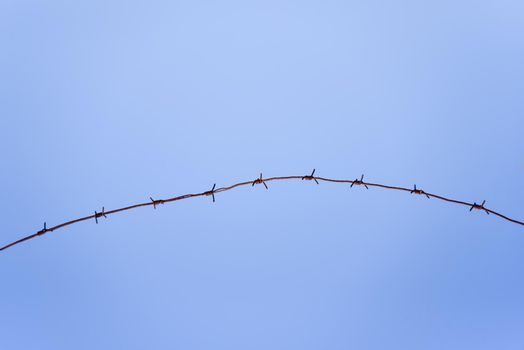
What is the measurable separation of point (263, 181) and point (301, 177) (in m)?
0.35

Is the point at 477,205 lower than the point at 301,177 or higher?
lower

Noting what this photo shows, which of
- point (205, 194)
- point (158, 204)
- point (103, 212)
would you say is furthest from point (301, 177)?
point (103, 212)

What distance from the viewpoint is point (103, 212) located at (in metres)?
4.52

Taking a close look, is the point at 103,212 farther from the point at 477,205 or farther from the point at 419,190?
the point at 477,205

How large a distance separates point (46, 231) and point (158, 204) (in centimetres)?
94

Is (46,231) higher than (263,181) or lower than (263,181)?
lower

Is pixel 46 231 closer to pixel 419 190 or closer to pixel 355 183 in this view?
pixel 355 183

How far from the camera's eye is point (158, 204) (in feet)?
15.2

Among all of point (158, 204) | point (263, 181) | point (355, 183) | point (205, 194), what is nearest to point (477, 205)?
point (355, 183)

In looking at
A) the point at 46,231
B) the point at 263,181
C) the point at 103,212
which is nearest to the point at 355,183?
the point at 263,181

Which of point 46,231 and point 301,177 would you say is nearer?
point 46,231

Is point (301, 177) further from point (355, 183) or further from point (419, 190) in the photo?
point (419, 190)

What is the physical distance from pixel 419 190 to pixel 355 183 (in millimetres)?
622

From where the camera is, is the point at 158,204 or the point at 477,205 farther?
the point at 477,205
